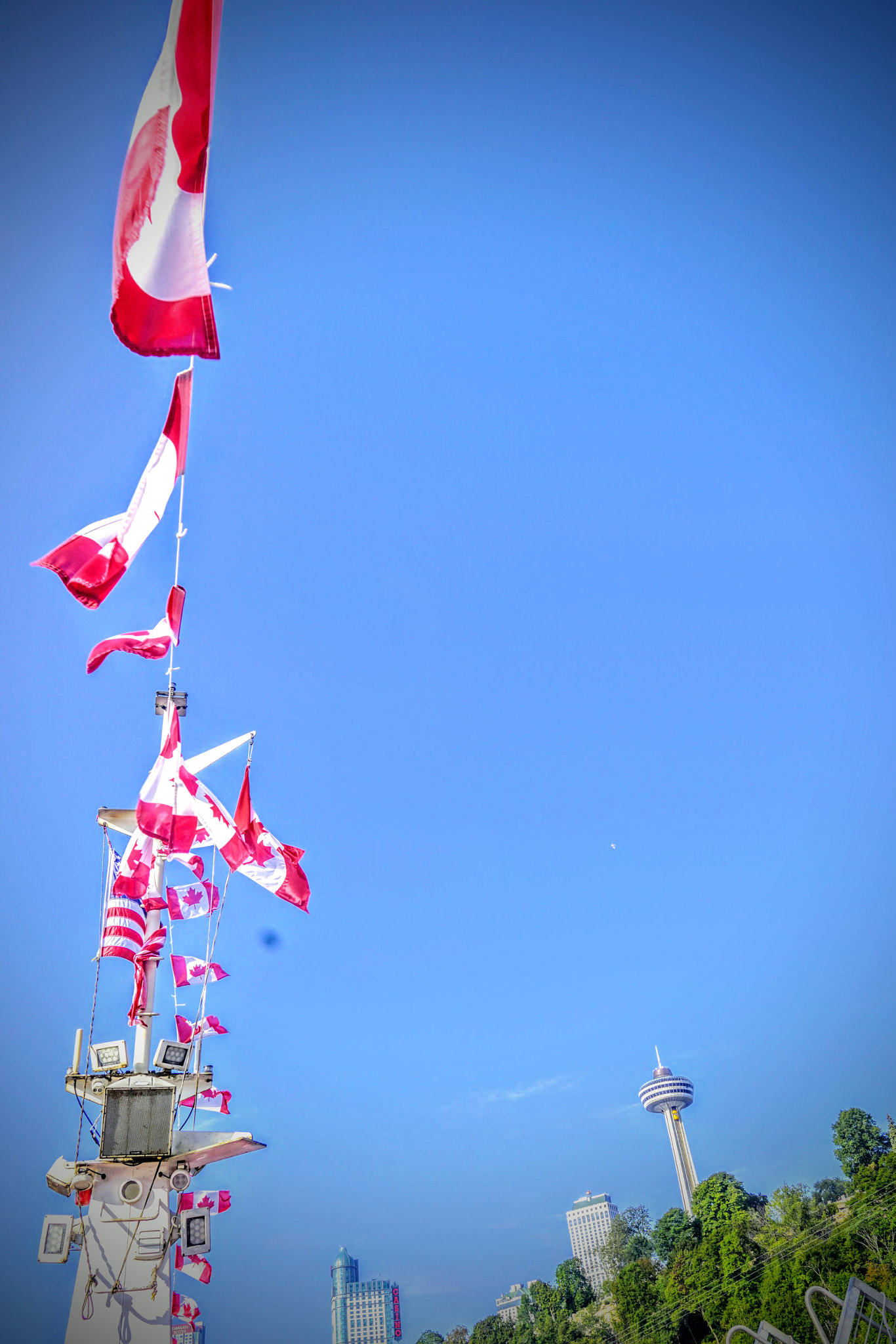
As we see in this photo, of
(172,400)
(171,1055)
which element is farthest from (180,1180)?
(172,400)

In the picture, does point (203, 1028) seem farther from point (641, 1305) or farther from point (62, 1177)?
point (641, 1305)

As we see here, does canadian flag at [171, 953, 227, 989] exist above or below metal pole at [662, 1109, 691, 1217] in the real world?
below

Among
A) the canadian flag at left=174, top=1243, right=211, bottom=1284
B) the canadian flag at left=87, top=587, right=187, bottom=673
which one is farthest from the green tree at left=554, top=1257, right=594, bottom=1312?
the canadian flag at left=87, top=587, right=187, bottom=673

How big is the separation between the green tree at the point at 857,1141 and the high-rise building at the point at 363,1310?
133626 millimetres

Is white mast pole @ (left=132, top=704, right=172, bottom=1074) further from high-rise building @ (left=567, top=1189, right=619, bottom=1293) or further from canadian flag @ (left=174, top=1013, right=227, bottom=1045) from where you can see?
high-rise building @ (left=567, top=1189, right=619, bottom=1293)

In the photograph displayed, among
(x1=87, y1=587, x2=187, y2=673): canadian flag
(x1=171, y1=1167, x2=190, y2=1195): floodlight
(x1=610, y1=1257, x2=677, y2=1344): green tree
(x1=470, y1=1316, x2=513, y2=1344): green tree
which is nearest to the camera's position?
(x1=87, y1=587, x2=187, y2=673): canadian flag

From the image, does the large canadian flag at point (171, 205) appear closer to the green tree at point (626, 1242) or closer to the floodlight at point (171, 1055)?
the floodlight at point (171, 1055)

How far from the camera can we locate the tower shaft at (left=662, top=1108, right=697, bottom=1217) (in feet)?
341

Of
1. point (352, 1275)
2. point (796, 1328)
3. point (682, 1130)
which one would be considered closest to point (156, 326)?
point (796, 1328)

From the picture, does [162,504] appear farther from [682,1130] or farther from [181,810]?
[682,1130]

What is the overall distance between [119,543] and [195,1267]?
52.6 ft

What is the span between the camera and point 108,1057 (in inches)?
598

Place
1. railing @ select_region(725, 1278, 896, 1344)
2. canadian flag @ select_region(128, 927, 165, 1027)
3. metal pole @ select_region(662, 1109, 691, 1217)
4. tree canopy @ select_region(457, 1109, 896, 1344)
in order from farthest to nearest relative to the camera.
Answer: metal pole @ select_region(662, 1109, 691, 1217)
tree canopy @ select_region(457, 1109, 896, 1344)
canadian flag @ select_region(128, 927, 165, 1027)
railing @ select_region(725, 1278, 896, 1344)

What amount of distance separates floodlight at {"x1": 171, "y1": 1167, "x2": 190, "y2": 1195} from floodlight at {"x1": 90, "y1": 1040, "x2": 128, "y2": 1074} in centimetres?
215
